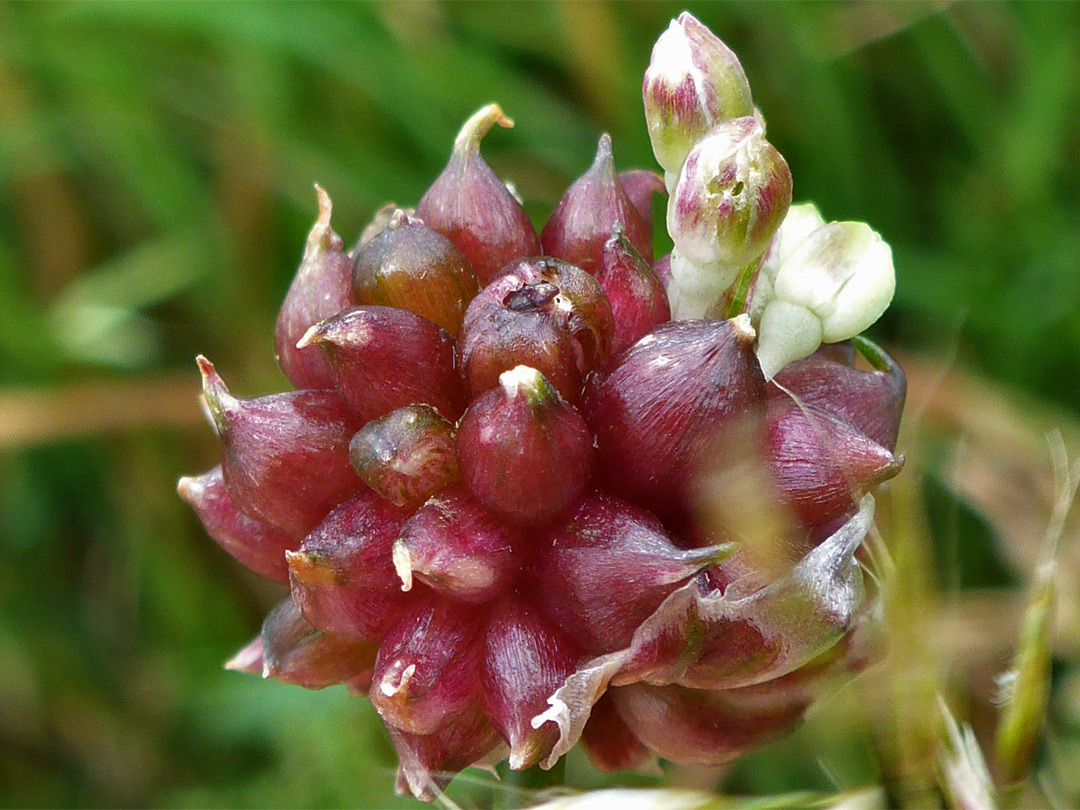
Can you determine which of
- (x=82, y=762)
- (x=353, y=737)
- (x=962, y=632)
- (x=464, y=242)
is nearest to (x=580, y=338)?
(x=464, y=242)

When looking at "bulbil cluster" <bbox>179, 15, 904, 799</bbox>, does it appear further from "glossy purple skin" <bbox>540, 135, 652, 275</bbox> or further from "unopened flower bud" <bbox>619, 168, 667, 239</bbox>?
"unopened flower bud" <bbox>619, 168, 667, 239</bbox>

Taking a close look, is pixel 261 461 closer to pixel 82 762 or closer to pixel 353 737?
pixel 353 737

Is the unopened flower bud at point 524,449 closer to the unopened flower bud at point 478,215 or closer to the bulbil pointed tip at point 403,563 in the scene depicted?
the bulbil pointed tip at point 403,563

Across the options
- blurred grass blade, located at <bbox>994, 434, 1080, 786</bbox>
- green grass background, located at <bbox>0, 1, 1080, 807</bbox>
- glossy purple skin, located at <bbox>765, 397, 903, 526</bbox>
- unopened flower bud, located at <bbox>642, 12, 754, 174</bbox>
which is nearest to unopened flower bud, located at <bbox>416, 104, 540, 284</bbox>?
unopened flower bud, located at <bbox>642, 12, 754, 174</bbox>

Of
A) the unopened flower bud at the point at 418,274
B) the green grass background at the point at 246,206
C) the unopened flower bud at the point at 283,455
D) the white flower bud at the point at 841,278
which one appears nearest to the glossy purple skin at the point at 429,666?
the unopened flower bud at the point at 283,455

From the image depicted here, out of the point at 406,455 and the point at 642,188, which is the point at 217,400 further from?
the point at 642,188
